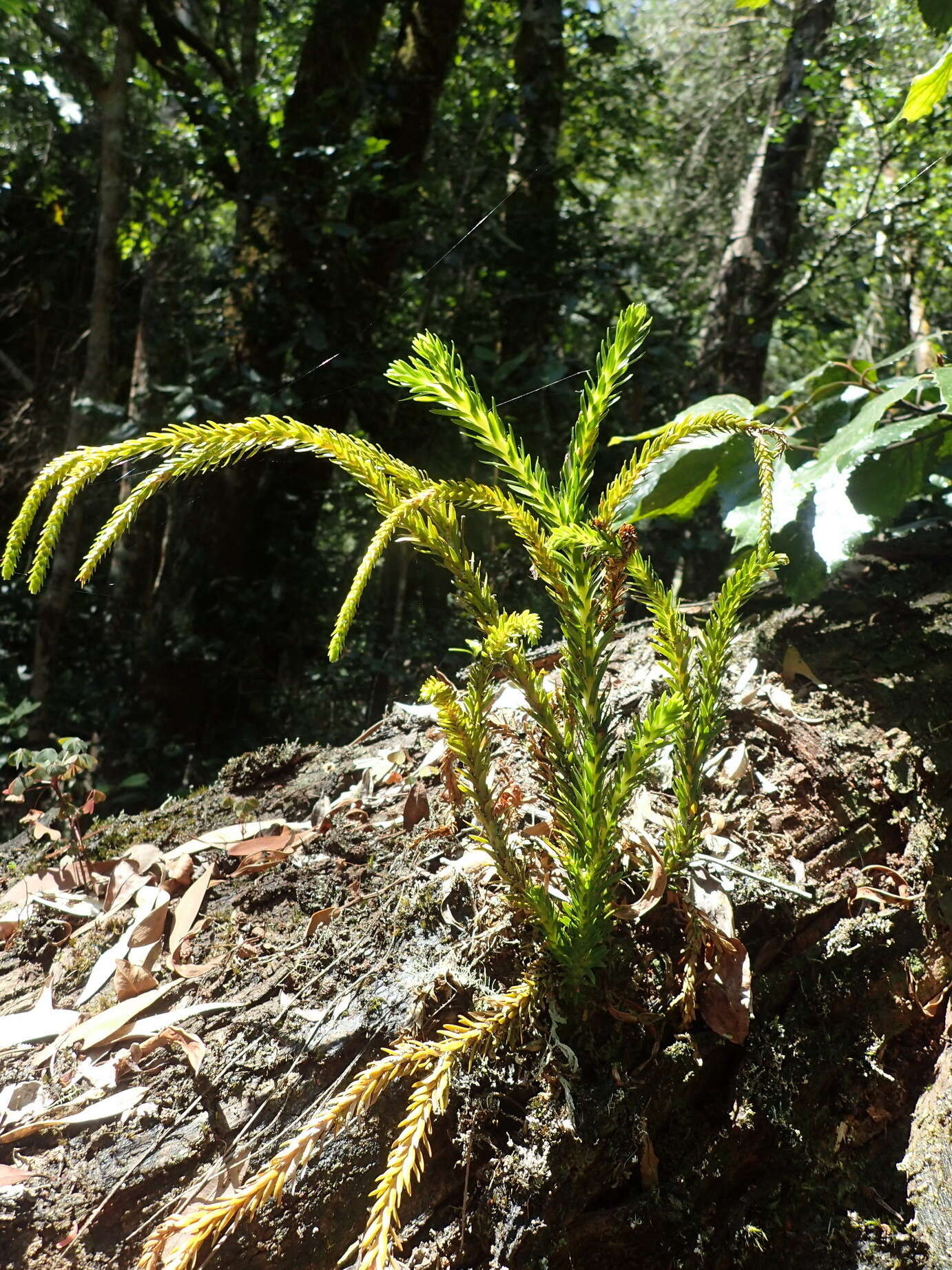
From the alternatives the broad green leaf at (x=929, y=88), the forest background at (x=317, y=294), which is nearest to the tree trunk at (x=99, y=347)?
the forest background at (x=317, y=294)

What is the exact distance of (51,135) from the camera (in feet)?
19.0

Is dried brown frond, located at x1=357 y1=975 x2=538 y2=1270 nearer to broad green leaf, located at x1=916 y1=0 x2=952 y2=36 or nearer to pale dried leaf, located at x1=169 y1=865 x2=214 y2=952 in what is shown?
pale dried leaf, located at x1=169 y1=865 x2=214 y2=952

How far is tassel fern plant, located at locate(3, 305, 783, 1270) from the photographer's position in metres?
1.03

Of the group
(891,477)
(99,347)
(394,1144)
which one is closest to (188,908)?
(394,1144)

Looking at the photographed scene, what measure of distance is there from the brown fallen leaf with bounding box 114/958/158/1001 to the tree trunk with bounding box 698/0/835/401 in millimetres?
4515

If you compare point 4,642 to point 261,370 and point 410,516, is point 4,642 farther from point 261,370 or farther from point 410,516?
point 410,516

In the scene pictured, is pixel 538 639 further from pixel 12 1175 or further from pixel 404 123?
pixel 404 123

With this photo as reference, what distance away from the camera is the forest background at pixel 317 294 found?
438 cm

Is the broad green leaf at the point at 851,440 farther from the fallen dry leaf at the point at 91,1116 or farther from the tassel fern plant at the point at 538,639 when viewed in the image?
the fallen dry leaf at the point at 91,1116

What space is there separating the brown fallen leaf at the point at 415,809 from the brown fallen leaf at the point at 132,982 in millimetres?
503

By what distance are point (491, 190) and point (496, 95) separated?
2.79 ft

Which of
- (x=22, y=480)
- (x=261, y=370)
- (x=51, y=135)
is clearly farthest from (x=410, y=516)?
(x=51, y=135)

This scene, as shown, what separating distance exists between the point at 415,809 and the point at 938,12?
6.41 ft

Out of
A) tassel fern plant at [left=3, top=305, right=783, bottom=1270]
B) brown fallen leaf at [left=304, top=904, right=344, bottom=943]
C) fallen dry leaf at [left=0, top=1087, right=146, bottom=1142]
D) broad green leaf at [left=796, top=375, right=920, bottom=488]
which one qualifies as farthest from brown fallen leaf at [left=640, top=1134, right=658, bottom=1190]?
broad green leaf at [left=796, top=375, right=920, bottom=488]
